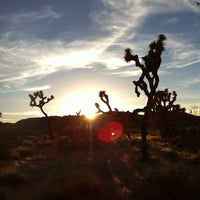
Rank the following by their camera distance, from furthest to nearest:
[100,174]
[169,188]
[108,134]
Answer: [108,134]
[100,174]
[169,188]

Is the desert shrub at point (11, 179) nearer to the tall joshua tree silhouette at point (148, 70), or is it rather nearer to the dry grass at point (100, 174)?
the dry grass at point (100, 174)

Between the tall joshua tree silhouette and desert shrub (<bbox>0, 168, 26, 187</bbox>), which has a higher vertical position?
the tall joshua tree silhouette

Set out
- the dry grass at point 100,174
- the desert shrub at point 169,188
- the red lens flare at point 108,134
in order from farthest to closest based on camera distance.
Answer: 1. the red lens flare at point 108,134
2. the dry grass at point 100,174
3. the desert shrub at point 169,188

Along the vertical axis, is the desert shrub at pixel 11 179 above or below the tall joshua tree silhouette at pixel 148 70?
below

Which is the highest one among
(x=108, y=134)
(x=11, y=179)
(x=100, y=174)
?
(x=108, y=134)

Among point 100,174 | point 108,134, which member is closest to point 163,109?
A: point 108,134

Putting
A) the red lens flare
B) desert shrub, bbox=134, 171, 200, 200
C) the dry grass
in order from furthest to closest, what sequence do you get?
1. the red lens flare
2. the dry grass
3. desert shrub, bbox=134, 171, 200, 200

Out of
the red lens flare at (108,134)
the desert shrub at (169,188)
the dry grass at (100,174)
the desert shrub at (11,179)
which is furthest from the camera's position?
the red lens flare at (108,134)

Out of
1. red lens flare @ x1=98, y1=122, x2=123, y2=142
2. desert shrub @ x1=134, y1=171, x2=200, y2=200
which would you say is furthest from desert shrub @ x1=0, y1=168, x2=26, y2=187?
red lens flare @ x1=98, y1=122, x2=123, y2=142

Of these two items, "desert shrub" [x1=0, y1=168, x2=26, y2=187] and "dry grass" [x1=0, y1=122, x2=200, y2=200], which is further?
"desert shrub" [x1=0, y1=168, x2=26, y2=187]

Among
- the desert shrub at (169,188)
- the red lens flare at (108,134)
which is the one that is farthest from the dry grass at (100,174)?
the red lens flare at (108,134)

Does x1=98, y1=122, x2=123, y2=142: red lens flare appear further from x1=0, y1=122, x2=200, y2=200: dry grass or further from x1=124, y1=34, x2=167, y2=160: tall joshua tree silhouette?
x1=124, y1=34, x2=167, y2=160: tall joshua tree silhouette

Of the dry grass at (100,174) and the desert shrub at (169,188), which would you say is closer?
the desert shrub at (169,188)

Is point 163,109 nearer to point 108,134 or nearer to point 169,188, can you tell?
point 108,134
